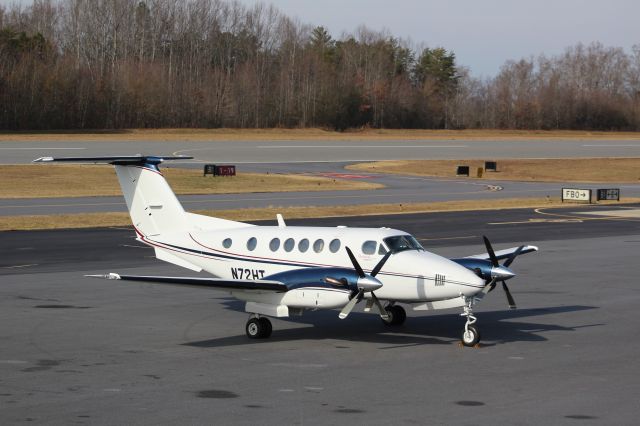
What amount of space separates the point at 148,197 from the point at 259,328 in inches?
257

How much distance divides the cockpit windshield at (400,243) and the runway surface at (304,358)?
7.66 ft

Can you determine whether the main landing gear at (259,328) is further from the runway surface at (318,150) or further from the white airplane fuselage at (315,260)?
the runway surface at (318,150)

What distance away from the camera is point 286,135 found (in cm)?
14712

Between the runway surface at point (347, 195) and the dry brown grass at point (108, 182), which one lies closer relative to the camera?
the runway surface at point (347, 195)

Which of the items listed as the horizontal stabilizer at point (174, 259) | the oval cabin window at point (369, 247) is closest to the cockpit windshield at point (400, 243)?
the oval cabin window at point (369, 247)

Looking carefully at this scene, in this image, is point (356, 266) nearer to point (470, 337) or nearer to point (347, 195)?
point (470, 337)

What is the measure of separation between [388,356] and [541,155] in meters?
105

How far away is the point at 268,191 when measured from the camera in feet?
240

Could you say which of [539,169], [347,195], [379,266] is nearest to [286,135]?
[539,169]

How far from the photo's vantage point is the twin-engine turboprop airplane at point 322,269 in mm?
21250

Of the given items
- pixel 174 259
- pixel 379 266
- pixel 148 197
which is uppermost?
pixel 148 197

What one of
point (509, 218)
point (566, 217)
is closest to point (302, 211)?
point (509, 218)

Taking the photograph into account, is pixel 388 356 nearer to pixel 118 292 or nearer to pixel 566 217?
pixel 118 292

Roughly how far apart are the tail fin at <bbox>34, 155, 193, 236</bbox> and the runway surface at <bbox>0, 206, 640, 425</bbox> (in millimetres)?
2599
